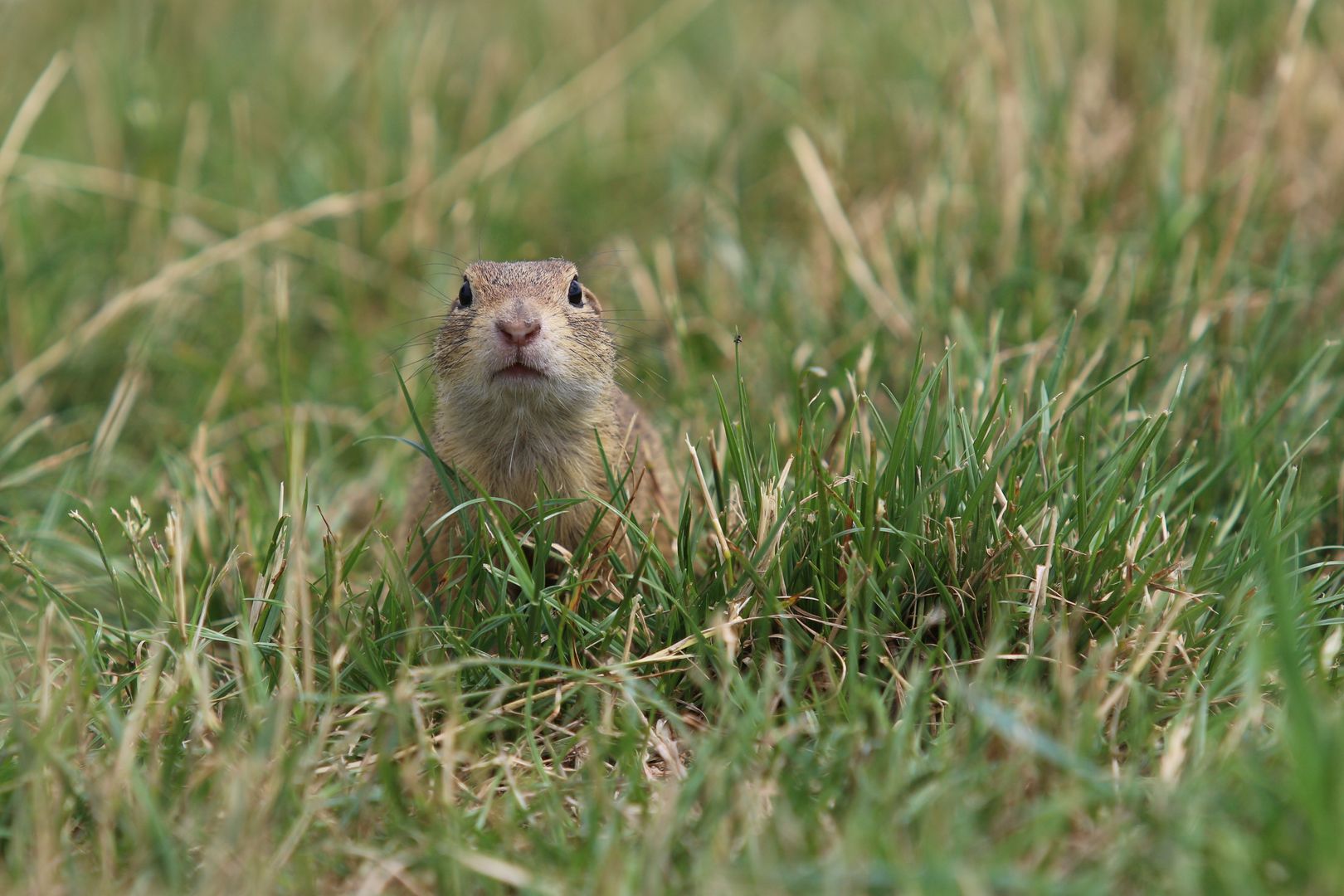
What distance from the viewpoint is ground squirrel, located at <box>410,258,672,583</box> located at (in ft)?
11.0

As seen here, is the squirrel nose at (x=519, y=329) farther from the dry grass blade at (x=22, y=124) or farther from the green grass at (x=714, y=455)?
the dry grass blade at (x=22, y=124)

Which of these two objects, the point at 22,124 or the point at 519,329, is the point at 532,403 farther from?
the point at 22,124

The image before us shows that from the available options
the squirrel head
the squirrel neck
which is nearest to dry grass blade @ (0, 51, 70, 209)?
the squirrel head

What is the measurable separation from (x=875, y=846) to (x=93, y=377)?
3.71 m

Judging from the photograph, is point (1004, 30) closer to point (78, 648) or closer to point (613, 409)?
point (613, 409)

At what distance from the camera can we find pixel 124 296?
4570 mm

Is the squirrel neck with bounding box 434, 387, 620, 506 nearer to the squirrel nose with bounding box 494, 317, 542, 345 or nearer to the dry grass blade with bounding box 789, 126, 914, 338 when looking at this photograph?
the squirrel nose with bounding box 494, 317, 542, 345

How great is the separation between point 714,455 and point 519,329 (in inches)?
22.4

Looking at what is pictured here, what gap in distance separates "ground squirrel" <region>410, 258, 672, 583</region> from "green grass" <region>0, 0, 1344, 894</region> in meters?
0.19

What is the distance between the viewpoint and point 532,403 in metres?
3.45

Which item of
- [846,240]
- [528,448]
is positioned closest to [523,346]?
[528,448]

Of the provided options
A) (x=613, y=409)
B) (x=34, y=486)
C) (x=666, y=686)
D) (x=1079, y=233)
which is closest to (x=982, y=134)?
(x=1079, y=233)

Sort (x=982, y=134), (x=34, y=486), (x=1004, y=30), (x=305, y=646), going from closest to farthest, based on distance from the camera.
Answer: (x=305, y=646) < (x=34, y=486) < (x=982, y=134) < (x=1004, y=30)

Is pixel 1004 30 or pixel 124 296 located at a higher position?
pixel 1004 30
